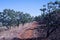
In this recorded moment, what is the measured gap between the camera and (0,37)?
70.6ft

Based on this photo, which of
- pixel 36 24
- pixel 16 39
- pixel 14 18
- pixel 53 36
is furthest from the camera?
pixel 14 18

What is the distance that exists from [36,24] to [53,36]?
3328 mm

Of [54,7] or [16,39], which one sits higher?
[54,7]

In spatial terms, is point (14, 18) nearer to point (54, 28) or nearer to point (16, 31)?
point (16, 31)

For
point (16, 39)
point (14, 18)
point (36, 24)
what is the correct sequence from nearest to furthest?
point (16, 39) → point (36, 24) → point (14, 18)

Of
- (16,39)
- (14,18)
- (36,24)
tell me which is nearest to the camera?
(16,39)

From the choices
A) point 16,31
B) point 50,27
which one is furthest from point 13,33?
point 50,27

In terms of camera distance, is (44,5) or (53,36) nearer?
(53,36)

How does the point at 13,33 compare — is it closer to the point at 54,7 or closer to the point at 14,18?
the point at 54,7

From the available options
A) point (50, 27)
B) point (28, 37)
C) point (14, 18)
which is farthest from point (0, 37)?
point (14, 18)

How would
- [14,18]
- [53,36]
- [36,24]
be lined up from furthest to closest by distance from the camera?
[14,18] < [36,24] < [53,36]

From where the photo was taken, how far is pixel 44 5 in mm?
21969

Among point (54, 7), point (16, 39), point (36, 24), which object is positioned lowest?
point (16, 39)

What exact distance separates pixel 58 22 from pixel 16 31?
16.9ft
